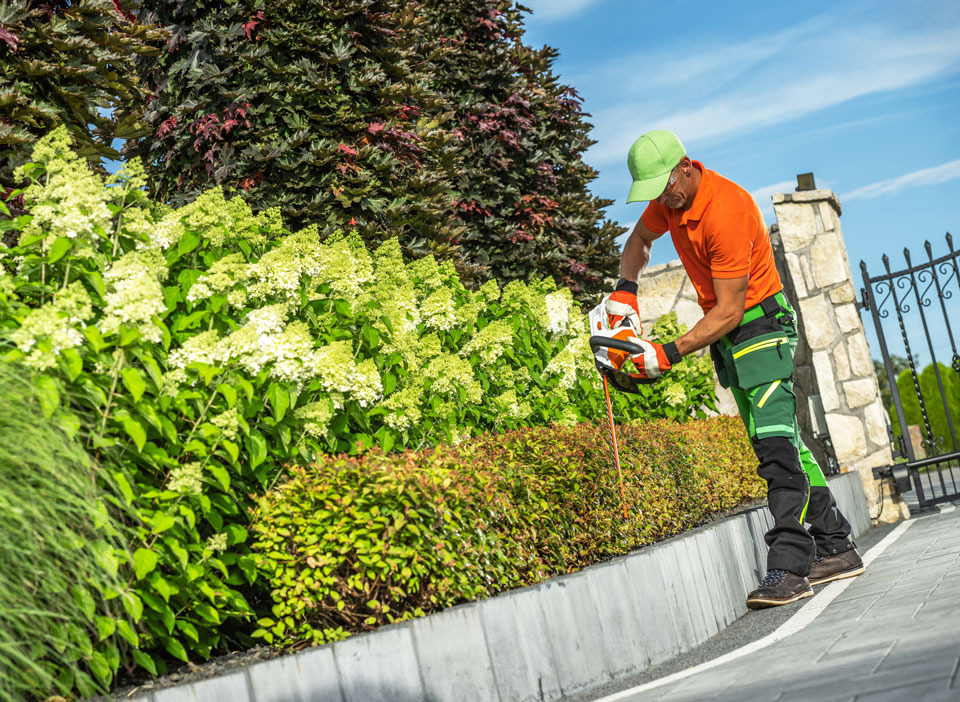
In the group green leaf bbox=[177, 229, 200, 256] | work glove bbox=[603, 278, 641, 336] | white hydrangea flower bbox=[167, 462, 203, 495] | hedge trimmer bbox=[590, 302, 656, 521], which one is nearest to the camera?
white hydrangea flower bbox=[167, 462, 203, 495]

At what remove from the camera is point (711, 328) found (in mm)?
4516

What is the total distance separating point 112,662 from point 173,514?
518 millimetres

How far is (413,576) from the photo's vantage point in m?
3.37

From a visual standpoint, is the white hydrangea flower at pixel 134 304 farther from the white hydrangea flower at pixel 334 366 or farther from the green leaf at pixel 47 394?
the white hydrangea flower at pixel 334 366

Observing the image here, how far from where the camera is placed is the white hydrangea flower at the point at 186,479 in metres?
3.07

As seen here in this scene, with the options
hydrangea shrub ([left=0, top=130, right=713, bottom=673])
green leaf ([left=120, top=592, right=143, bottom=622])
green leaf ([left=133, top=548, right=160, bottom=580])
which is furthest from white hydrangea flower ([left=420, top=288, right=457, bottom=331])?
green leaf ([left=120, top=592, right=143, bottom=622])

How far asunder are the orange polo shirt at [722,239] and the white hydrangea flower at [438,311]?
1450 mm

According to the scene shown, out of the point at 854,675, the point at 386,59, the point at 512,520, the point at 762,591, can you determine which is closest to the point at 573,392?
the point at 762,591

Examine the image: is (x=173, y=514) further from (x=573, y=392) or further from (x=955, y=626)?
(x=573, y=392)

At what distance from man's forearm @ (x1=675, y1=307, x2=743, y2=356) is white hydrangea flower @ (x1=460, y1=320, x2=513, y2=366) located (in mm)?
1386

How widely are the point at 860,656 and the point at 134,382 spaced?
2.69 metres

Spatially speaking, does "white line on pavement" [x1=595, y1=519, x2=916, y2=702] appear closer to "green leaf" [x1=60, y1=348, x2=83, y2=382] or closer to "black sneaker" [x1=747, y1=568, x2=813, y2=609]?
"black sneaker" [x1=747, y1=568, x2=813, y2=609]

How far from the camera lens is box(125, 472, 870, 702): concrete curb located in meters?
2.93

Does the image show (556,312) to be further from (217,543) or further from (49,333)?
→ (49,333)
